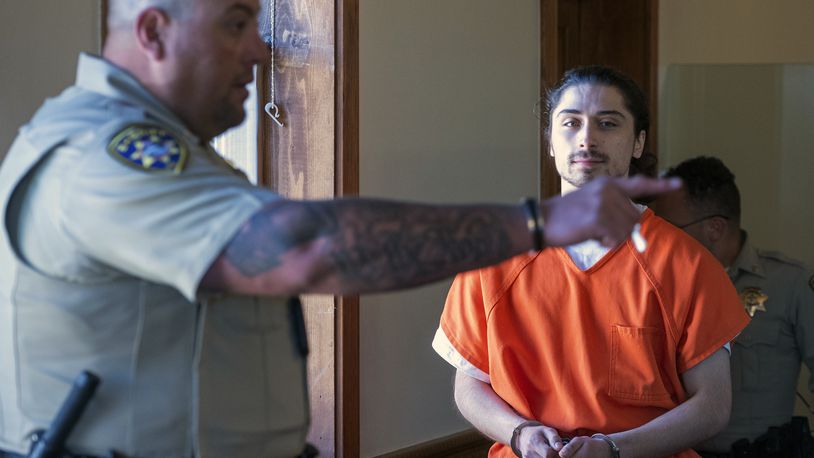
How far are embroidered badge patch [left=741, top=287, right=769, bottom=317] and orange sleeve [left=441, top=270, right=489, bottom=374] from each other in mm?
1324

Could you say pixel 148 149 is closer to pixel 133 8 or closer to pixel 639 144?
pixel 133 8

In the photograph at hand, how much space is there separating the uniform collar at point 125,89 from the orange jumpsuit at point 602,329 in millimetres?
974

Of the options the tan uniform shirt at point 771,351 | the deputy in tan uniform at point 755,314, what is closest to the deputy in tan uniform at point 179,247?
the deputy in tan uniform at point 755,314

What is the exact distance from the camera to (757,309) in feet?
10.1

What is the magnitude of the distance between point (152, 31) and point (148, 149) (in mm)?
191

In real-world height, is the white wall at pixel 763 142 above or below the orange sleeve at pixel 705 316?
above

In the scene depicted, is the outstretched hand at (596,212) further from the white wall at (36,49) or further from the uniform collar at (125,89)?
the white wall at (36,49)

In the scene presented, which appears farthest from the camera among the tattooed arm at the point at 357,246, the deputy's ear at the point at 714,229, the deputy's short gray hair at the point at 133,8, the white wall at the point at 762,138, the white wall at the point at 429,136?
the white wall at the point at 762,138

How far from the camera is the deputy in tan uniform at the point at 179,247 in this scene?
40.8 inches

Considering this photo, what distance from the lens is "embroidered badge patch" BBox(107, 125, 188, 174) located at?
41.9 inches

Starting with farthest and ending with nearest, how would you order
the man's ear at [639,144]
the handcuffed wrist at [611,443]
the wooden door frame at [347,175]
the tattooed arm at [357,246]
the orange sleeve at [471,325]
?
the wooden door frame at [347,175]
the man's ear at [639,144]
the orange sleeve at [471,325]
the handcuffed wrist at [611,443]
the tattooed arm at [357,246]

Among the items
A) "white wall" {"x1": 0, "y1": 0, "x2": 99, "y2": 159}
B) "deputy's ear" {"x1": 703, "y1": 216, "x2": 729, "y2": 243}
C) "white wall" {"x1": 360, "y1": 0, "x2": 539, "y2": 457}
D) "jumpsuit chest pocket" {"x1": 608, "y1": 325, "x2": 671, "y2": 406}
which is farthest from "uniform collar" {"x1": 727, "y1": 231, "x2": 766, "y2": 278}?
"white wall" {"x1": 0, "y1": 0, "x2": 99, "y2": 159}

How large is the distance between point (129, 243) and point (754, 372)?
2437mm

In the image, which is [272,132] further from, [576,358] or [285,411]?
[285,411]
